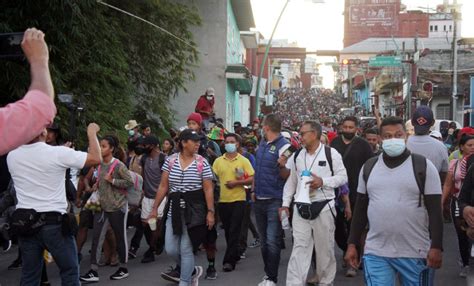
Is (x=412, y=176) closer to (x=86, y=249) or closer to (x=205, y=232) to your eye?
(x=205, y=232)

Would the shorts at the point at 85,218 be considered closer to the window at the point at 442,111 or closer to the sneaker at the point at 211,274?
the sneaker at the point at 211,274

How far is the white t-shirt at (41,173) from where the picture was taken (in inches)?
230

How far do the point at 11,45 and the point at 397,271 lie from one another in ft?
11.8

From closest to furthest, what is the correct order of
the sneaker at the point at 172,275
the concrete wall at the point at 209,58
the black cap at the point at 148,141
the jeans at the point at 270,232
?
the jeans at the point at 270,232
the sneaker at the point at 172,275
the black cap at the point at 148,141
the concrete wall at the point at 209,58

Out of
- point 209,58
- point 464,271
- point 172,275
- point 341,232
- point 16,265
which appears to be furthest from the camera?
point 209,58

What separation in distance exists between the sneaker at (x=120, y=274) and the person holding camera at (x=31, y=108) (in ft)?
20.8

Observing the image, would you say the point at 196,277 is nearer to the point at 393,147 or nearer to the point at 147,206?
the point at 147,206

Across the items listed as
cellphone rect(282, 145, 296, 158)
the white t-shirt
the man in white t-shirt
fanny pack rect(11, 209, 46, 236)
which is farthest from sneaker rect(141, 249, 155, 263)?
fanny pack rect(11, 209, 46, 236)

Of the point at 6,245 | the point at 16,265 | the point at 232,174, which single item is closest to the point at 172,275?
the point at 232,174

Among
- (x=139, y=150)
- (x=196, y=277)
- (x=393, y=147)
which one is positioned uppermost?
(x=393, y=147)

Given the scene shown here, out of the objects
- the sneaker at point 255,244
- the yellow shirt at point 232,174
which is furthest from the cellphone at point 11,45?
the sneaker at point 255,244

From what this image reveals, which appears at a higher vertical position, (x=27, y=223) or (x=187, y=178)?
(x=187, y=178)

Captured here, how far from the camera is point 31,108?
2.45 meters

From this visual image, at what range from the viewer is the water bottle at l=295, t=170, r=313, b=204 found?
740 cm
